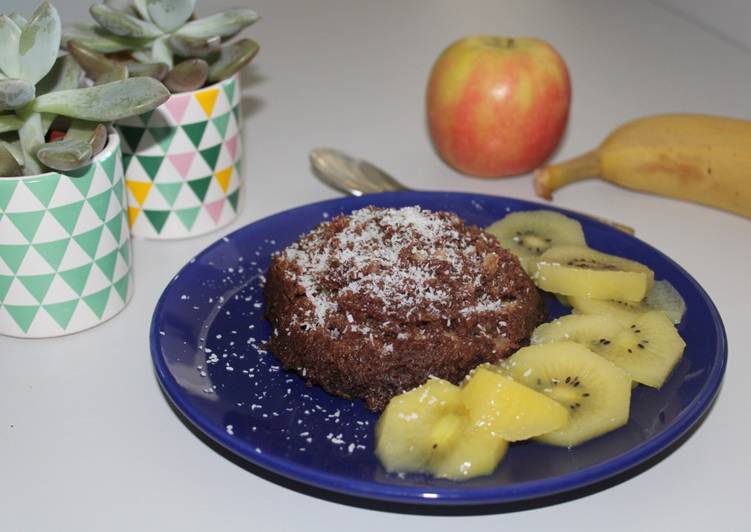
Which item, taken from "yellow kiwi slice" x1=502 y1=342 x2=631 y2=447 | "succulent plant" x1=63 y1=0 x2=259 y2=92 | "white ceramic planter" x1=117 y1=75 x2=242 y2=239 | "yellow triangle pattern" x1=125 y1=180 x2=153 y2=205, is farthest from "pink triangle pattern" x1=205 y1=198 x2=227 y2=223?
"yellow kiwi slice" x1=502 y1=342 x2=631 y2=447

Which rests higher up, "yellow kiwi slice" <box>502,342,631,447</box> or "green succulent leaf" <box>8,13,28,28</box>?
"green succulent leaf" <box>8,13,28,28</box>

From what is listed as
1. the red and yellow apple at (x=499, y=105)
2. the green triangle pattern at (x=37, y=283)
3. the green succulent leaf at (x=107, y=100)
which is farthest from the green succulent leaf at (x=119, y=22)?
the red and yellow apple at (x=499, y=105)

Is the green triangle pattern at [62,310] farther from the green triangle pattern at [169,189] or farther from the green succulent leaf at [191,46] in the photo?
the green succulent leaf at [191,46]

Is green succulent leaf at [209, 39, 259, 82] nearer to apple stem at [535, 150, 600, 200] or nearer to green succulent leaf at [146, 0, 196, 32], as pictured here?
green succulent leaf at [146, 0, 196, 32]

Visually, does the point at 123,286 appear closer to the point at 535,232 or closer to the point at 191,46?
the point at 191,46

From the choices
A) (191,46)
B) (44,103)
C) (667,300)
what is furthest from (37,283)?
(667,300)

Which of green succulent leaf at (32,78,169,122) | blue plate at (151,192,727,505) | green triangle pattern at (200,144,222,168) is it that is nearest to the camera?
blue plate at (151,192,727,505)
